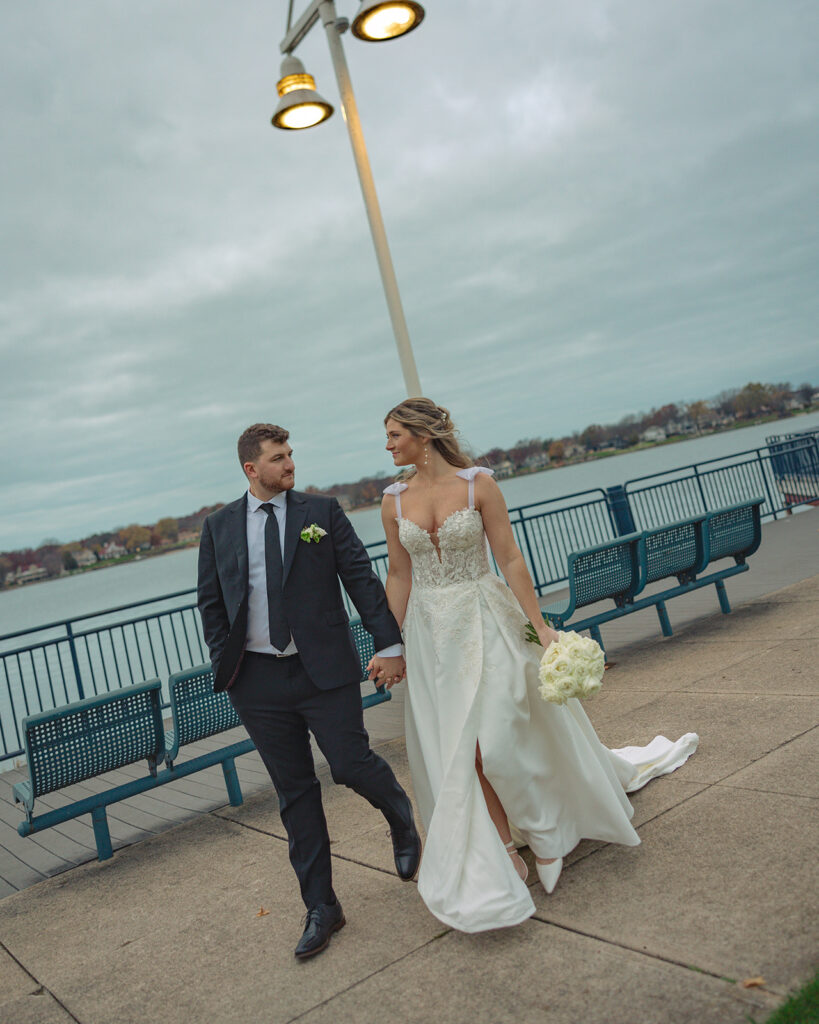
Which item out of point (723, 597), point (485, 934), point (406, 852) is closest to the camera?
point (485, 934)

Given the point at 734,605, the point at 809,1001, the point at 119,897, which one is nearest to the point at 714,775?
the point at 809,1001

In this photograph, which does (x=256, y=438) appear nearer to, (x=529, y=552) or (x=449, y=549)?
(x=449, y=549)

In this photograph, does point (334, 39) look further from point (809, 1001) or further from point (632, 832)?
point (809, 1001)

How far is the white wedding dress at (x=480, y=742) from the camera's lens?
3.57 metres

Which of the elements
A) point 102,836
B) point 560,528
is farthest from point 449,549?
point 560,528

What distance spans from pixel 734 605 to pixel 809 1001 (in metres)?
7.22

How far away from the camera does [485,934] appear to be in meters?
3.55

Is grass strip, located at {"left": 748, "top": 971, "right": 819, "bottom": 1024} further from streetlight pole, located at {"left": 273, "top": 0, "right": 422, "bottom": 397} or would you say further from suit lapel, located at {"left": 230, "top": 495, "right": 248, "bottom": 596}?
Answer: streetlight pole, located at {"left": 273, "top": 0, "right": 422, "bottom": 397}

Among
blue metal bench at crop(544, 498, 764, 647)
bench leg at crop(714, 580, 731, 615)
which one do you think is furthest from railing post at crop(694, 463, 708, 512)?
bench leg at crop(714, 580, 731, 615)

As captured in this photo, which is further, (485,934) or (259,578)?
(259,578)

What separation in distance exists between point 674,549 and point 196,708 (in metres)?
4.87

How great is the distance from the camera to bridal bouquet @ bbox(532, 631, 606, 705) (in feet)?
12.4

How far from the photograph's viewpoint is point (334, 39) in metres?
8.66

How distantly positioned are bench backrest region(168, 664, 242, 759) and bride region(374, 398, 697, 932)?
215 cm
